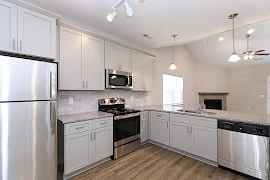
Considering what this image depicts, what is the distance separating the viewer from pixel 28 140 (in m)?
1.62

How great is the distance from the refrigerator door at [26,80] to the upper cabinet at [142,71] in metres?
2.16

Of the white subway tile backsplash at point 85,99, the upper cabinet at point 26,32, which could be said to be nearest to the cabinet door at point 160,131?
the white subway tile backsplash at point 85,99

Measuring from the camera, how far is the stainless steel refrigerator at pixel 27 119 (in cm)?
148

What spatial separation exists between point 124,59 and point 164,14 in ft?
4.70

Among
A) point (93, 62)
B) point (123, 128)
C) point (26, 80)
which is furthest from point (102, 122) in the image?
point (26, 80)

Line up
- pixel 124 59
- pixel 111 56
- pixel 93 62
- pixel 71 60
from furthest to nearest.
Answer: pixel 124 59 < pixel 111 56 < pixel 93 62 < pixel 71 60

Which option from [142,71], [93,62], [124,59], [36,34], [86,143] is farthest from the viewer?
[142,71]

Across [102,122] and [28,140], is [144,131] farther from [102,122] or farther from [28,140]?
[28,140]

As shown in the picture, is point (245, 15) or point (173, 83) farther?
point (173, 83)

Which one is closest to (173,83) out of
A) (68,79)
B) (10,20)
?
(68,79)

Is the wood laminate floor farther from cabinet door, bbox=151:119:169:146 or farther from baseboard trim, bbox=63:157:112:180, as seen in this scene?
cabinet door, bbox=151:119:169:146

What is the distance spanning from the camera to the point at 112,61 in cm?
309

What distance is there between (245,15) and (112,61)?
2.68m

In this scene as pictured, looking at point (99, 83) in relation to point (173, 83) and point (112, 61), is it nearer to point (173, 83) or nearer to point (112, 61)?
point (112, 61)
